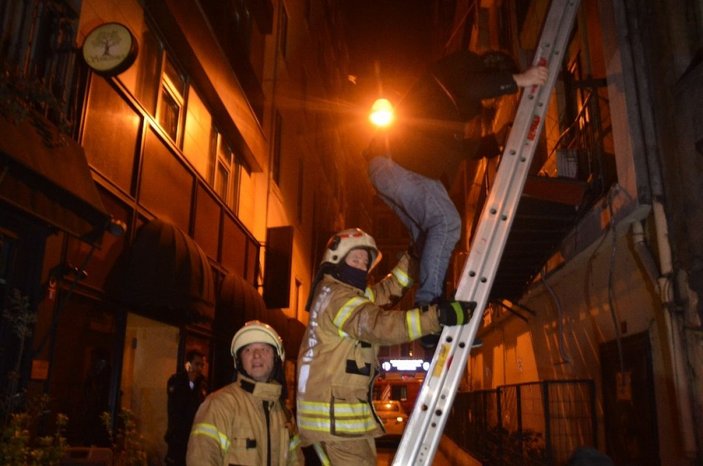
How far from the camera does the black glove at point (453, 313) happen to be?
2906mm

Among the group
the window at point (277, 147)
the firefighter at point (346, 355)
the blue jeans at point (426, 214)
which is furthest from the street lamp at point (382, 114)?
the window at point (277, 147)

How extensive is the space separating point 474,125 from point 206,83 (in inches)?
401

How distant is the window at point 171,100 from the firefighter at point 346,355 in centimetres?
578

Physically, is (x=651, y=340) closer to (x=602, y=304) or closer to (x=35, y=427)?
(x=602, y=304)

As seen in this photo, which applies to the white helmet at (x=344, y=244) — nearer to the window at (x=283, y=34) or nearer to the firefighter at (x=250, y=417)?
the firefighter at (x=250, y=417)

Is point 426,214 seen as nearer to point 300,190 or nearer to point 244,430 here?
point 244,430

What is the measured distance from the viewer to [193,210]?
30.4 ft

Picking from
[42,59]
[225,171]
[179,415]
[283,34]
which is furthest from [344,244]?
[283,34]

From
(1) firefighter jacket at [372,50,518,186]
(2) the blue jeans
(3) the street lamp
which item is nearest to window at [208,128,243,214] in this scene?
(3) the street lamp

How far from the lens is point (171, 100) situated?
8.91 metres

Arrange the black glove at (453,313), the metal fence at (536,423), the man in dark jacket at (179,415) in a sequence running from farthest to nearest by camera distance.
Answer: the metal fence at (536,423) < the man in dark jacket at (179,415) < the black glove at (453,313)

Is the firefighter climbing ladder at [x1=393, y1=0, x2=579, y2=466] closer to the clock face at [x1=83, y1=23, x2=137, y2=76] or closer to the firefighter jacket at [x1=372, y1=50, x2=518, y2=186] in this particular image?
the firefighter jacket at [x1=372, y1=50, x2=518, y2=186]

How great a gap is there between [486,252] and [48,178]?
128 inches

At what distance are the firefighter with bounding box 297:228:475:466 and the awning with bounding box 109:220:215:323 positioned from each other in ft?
11.9
